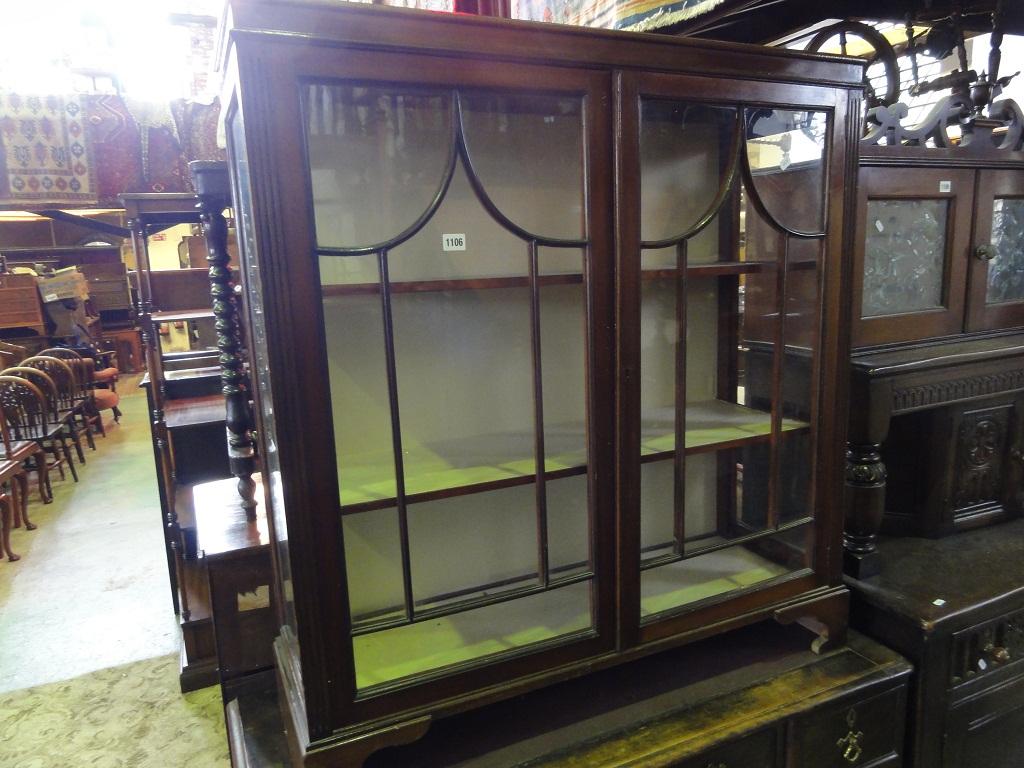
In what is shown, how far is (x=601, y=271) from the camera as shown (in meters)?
1.04

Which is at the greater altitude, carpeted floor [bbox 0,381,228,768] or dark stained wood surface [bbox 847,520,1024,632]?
dark stained wood surface [bbox 847,520,1024,632]

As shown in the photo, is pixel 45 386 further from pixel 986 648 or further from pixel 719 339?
pixel 986 648

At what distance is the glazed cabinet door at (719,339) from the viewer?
1099 millimetres

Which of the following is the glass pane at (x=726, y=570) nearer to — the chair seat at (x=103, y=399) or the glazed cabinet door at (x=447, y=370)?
the glazed cabinet door at (x=447, y=370)

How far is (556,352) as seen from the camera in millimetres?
1099

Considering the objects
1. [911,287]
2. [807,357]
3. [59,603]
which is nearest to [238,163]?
[807,357]

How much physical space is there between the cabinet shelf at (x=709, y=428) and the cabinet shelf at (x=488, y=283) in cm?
25

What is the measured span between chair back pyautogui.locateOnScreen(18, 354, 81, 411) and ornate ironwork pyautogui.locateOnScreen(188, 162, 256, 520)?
3351 mm

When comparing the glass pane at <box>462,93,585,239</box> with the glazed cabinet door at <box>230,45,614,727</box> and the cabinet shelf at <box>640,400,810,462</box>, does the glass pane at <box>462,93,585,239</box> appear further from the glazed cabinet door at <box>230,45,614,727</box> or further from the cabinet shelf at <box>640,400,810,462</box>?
the cabinet shelf at <box>640,400,810,462</box>

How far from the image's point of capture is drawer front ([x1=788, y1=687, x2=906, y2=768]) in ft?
3.99

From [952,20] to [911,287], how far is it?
0.73 meters

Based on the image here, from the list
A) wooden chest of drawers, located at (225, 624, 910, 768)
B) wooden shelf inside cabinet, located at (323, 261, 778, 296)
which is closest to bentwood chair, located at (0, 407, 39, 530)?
wooden chest of drawers, located at (225, 624, 910, 768)

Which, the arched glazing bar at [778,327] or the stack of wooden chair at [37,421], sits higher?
the arched glazing bar at [778,327]

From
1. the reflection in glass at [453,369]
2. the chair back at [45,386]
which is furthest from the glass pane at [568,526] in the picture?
the chair back at [45,386]
